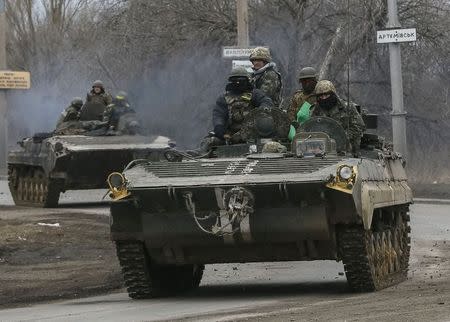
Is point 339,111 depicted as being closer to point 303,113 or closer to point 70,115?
point 303,113

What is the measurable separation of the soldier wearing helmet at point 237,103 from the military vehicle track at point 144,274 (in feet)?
5.00

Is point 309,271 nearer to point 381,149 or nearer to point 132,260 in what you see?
point 381,149

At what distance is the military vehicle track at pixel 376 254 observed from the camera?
Answer: 12188mm

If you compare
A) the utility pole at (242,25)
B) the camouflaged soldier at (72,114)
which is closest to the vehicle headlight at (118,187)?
the camouflaged soldier at (72,114)

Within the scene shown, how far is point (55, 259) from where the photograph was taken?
53.1ft

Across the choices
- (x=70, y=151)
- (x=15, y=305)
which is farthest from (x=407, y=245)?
(x=70, y=151)

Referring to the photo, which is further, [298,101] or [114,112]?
[114,112]

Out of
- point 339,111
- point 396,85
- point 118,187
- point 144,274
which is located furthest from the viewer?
point 396,85

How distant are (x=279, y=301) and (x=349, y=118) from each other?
254 centimetres

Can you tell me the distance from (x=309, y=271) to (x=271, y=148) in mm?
2473

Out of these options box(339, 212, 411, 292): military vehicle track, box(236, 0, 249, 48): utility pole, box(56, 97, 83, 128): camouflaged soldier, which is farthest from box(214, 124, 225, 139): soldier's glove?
box(236, 0, 249, 48): utility pole

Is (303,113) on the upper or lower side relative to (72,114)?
upper

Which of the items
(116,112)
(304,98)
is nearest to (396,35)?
(116,112)

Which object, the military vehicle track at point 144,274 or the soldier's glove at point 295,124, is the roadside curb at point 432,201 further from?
the military vehicle track at point 144,274
